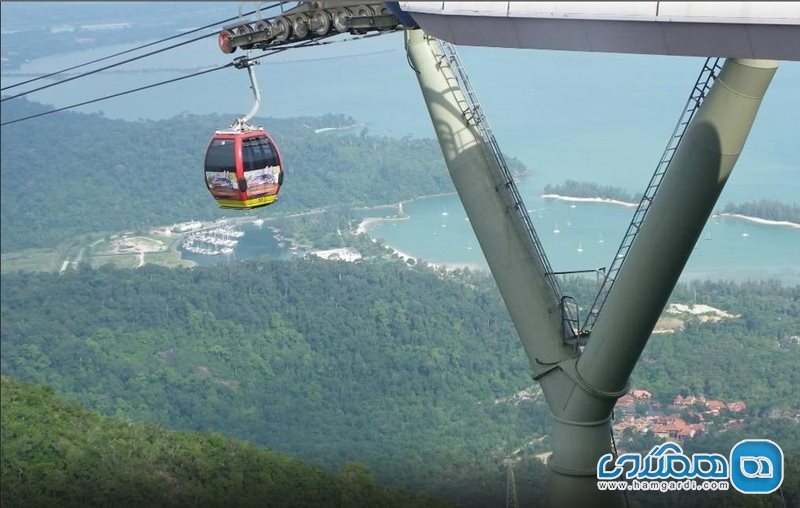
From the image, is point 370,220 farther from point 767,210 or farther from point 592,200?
point 767,210

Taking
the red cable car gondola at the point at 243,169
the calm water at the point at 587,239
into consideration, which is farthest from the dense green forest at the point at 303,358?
the red cable car gondola at the point at 243,169

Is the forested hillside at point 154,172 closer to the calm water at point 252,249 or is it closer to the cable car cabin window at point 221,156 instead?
the calm water at point 252,249

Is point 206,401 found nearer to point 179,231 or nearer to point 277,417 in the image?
point 277,417

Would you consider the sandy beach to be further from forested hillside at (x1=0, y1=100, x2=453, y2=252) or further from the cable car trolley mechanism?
the cable car trolley mechanism

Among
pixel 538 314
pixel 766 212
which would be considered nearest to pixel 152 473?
pixel 538 314

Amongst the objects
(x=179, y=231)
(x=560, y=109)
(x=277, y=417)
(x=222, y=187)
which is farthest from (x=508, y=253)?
(x=179, y=231)
